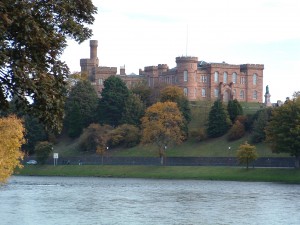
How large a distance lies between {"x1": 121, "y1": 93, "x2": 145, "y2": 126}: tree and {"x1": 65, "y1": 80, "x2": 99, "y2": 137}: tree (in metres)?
8.22

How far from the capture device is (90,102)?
12250 cm

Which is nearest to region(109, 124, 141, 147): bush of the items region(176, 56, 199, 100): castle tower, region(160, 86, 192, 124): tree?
region(160, 86, 192, 124): tree

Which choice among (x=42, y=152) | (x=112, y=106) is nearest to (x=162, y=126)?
(x=42, y=152)

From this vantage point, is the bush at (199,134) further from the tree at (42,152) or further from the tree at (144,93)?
the tree at (144,93)

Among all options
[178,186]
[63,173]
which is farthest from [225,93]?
[178,186]

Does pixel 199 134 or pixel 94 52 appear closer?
pixel 199 134

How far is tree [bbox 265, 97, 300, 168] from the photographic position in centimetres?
7925

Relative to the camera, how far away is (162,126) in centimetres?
9612

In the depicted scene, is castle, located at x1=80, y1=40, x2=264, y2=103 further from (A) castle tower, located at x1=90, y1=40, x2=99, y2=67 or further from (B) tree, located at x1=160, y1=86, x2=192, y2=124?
(A) castle tower, located at x1=90, y1=40, x2=99, y2=67

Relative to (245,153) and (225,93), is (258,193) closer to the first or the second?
(245,153)

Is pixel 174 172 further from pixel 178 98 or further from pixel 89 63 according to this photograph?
pixel 89 63

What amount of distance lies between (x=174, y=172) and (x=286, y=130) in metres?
16.1

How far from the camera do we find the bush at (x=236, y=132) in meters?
102

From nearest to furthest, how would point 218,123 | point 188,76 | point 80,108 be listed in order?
1. point 218,123
2. point 80,108
3. point 188,76
